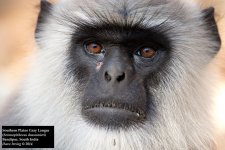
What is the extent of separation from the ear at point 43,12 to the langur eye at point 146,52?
370mm

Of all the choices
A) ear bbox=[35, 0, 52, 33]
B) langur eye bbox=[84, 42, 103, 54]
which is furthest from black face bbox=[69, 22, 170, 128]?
ear bbox=[35, 0, 52, 33]

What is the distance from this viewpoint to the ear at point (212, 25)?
2189mm

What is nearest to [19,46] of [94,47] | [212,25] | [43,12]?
[43,12]

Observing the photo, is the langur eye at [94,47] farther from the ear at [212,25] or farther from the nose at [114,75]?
the ear at [212,25]

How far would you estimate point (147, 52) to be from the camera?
6.73 feet

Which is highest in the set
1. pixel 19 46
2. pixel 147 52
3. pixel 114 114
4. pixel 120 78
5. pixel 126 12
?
pixel 19 46

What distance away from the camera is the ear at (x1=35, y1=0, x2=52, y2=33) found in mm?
2166

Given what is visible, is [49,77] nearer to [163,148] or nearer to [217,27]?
[163,148]

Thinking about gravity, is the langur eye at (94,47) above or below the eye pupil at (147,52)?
above

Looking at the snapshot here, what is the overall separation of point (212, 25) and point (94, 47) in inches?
17.8

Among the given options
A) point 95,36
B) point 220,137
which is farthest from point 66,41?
point 220,137

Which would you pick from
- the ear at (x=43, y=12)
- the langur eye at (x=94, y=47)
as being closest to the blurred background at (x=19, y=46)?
the ear at (x=43, y=12)

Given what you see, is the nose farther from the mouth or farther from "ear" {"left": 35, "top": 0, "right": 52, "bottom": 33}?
"ear" {"left": 35, "top": 0, "right": 52, "bottom": 33}

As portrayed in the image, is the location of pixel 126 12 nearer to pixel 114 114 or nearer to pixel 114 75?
pixel 114 75
